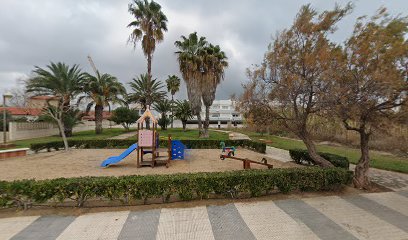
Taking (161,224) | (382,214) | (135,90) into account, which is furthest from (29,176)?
(135,90)

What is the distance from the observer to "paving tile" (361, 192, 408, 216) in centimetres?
545

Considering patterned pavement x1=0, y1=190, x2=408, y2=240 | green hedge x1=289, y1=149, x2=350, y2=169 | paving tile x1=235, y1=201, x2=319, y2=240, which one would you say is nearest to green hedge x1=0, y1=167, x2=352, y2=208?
patterned pavement x1=0, y1=190, x2=408, y2=240

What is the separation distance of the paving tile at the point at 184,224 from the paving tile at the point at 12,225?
2846mm

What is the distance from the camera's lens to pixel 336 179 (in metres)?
6.42

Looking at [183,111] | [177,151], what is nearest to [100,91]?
[183,111]

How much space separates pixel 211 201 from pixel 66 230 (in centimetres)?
328

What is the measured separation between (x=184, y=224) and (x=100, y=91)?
2839 centimetres

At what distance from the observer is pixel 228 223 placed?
4586 mm

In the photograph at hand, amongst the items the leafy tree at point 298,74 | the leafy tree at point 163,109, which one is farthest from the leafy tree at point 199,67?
the leafy tree at point 163,109

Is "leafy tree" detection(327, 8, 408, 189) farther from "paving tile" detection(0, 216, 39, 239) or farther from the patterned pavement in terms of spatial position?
"paving tile" detection(0, 216, 39, 239)

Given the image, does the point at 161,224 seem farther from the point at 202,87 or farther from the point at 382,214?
the point at 202,87

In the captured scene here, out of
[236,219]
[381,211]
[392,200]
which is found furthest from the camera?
[392,200]

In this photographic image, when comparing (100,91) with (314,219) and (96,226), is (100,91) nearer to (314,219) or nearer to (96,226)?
(96,226)

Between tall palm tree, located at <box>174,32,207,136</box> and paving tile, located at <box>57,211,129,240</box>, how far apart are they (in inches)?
688
